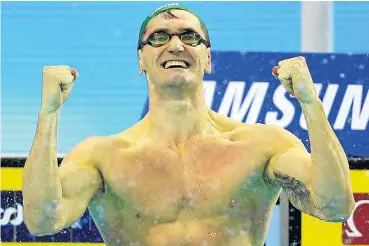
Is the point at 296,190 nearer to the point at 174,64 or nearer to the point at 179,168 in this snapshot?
the point at 179,168

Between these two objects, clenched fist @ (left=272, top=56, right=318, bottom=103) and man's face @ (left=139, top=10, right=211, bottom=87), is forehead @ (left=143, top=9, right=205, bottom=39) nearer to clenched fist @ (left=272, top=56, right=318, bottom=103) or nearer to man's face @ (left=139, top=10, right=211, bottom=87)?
man's face @ (left=139, top=10, right=211, bottom=87)

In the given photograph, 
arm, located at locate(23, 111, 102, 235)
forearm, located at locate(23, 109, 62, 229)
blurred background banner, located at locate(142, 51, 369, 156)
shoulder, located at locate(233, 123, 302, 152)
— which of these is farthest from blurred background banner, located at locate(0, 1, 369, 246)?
forearm, located at locate(23, 109, 62, 229)

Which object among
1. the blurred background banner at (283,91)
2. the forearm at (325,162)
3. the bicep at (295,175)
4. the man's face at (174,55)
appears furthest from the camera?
the blurred background banner at (283,91)

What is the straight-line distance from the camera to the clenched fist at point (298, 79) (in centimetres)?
239

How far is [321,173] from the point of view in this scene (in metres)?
2.38

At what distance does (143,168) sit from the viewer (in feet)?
8.69

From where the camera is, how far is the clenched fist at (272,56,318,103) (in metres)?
2.39

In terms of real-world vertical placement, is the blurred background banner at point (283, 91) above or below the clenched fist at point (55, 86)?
below

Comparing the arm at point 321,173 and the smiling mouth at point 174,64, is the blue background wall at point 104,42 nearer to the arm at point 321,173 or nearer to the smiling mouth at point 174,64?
the smiling mouth at point 174,64

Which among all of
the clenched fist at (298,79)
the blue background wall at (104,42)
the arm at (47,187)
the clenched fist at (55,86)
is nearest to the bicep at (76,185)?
the arm at (47,187)

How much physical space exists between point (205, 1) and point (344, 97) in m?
2.52

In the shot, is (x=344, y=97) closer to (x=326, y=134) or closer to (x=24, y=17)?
(x=326, y=134)

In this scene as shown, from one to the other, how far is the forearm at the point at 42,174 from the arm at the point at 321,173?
700 millimetres

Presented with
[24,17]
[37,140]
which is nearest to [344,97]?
[37,140]
